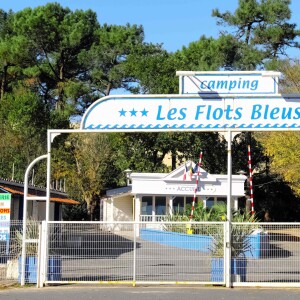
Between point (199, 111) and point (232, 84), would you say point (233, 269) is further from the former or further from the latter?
point (232, 84)

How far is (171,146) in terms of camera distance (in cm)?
4531

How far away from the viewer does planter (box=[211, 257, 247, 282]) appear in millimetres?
13375

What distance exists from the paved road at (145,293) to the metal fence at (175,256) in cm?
38

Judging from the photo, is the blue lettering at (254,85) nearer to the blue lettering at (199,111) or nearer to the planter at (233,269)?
the blue lettering at (199,111)

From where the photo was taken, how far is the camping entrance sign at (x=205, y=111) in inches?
560

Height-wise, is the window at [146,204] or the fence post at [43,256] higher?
the window at [146,204]

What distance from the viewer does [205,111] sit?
14.3 meters

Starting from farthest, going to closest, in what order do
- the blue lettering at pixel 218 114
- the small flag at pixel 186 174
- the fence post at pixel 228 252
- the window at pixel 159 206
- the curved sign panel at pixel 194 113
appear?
the window at pixel 159 206, the small flag at pixel 186 174, the blue lettering at pixel 218 114, the curved sign panel at pixel 194 113, the fence post at pixel 228 252

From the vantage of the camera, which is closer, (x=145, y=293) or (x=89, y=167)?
(x=145, y=293)

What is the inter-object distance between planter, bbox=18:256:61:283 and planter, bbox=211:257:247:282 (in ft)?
11.2

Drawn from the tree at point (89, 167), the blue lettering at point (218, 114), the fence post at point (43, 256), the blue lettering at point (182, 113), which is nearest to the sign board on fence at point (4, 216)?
the fence post at point (43, 256)

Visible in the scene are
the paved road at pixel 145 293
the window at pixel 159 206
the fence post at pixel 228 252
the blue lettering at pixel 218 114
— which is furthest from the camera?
the window at pixel 159 206

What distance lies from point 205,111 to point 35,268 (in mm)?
5225

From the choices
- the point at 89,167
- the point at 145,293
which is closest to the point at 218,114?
the point at 145,293
